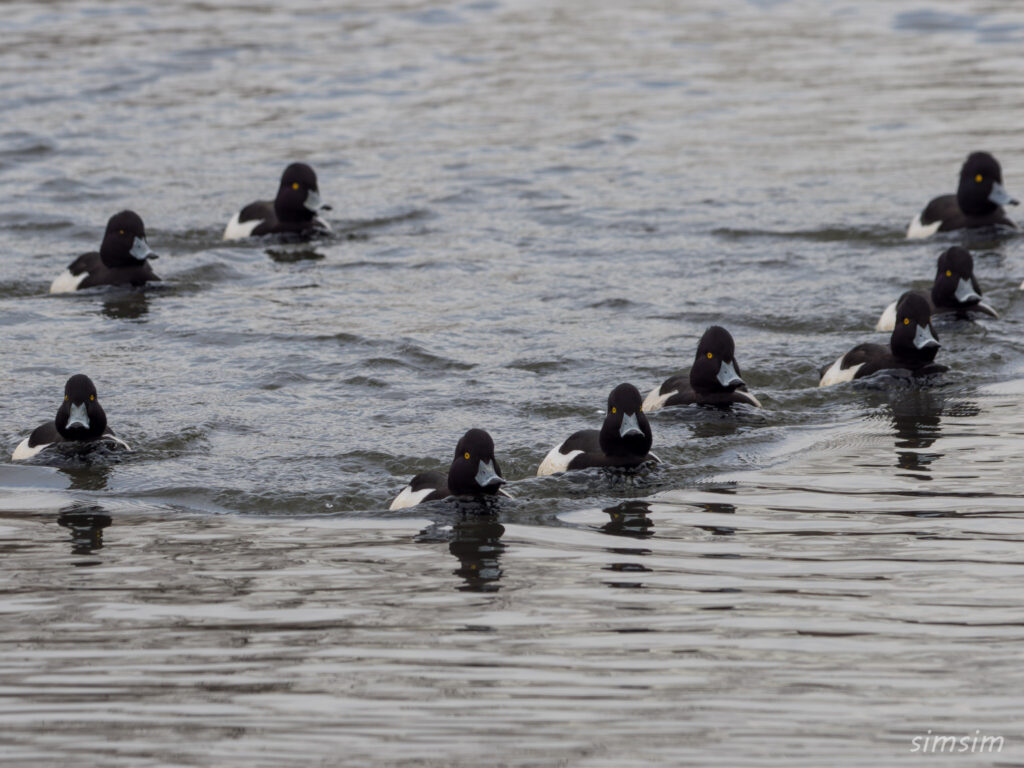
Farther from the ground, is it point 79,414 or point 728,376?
point 79,414

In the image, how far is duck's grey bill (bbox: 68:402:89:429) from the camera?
40.0 feet

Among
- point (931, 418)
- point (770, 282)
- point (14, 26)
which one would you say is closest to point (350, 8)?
point (14, 26)

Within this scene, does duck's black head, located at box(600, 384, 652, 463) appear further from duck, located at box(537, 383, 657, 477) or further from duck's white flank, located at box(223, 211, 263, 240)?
duck's white flank, located at box(223, 211, 263, 240)

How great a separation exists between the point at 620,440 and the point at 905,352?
3.72 m

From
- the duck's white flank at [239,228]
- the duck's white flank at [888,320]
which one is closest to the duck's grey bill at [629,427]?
the duck's white flank at [888,320]

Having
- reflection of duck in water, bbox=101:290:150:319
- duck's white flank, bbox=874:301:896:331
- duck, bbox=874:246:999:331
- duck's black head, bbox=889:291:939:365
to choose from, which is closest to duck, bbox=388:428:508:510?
duck's black head, bbox=889:291:939:365

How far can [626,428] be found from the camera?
11.6 meters

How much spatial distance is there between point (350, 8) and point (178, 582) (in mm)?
30323

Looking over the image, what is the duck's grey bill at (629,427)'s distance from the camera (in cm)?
1159

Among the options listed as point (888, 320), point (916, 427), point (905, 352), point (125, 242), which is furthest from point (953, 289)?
point (125, 242)

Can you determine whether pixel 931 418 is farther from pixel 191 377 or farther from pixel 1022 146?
pixel 1022 146

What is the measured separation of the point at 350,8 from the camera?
1500 inches

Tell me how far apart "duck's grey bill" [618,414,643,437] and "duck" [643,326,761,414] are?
1922mm

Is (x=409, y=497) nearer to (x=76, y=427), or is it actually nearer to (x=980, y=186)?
(x=76, y=427)
